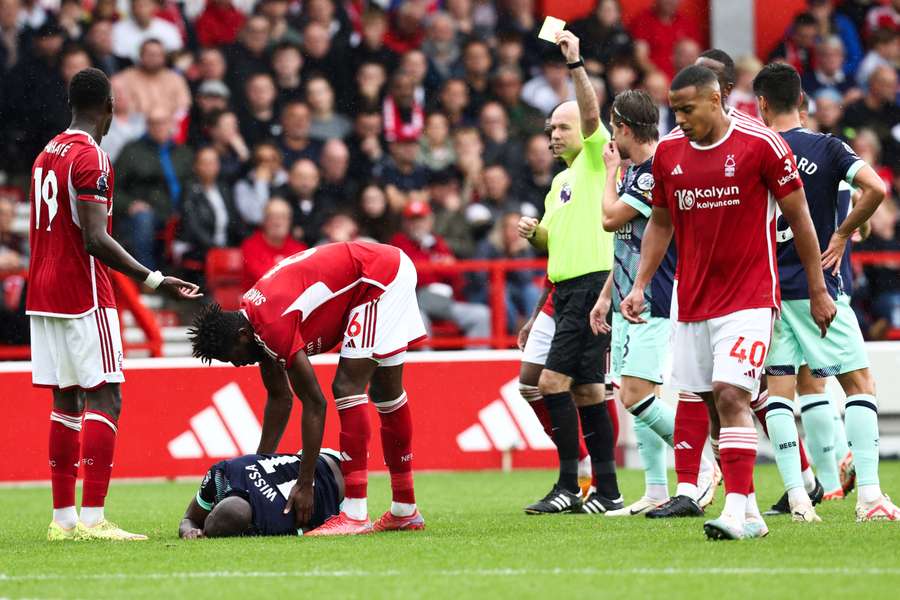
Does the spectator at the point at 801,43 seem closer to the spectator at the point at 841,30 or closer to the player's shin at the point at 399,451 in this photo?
the spectator at the point at 841,30

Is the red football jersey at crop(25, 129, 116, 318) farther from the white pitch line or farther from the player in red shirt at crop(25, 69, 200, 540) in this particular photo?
the white pitch line

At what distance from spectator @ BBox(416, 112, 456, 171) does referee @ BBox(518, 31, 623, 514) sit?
757 centimetres

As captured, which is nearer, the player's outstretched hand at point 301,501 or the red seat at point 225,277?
the player's outstretched hand at point 301,501

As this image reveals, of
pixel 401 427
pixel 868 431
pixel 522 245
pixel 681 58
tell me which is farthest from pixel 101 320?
pixel 681 58

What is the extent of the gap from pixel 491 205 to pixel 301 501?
9.16 m

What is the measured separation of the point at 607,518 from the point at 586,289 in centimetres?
150

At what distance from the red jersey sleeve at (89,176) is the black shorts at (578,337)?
3.01m

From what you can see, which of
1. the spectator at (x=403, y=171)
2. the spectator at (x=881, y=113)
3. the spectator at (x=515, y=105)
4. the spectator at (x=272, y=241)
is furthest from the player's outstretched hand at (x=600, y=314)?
the spectator at (x=881, y=113)

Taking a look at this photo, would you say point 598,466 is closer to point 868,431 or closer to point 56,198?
point 868,431

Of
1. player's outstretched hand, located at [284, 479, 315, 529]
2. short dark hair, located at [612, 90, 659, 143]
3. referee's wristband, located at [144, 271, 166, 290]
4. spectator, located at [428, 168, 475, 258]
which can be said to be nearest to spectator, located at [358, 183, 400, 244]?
spectator, located at [428, 168, 475, 258]

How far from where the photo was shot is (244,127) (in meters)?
16.5

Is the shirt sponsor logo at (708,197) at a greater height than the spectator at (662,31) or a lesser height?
lesser

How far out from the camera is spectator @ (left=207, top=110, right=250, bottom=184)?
15.8 meters

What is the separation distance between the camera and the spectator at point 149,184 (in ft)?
48.5
